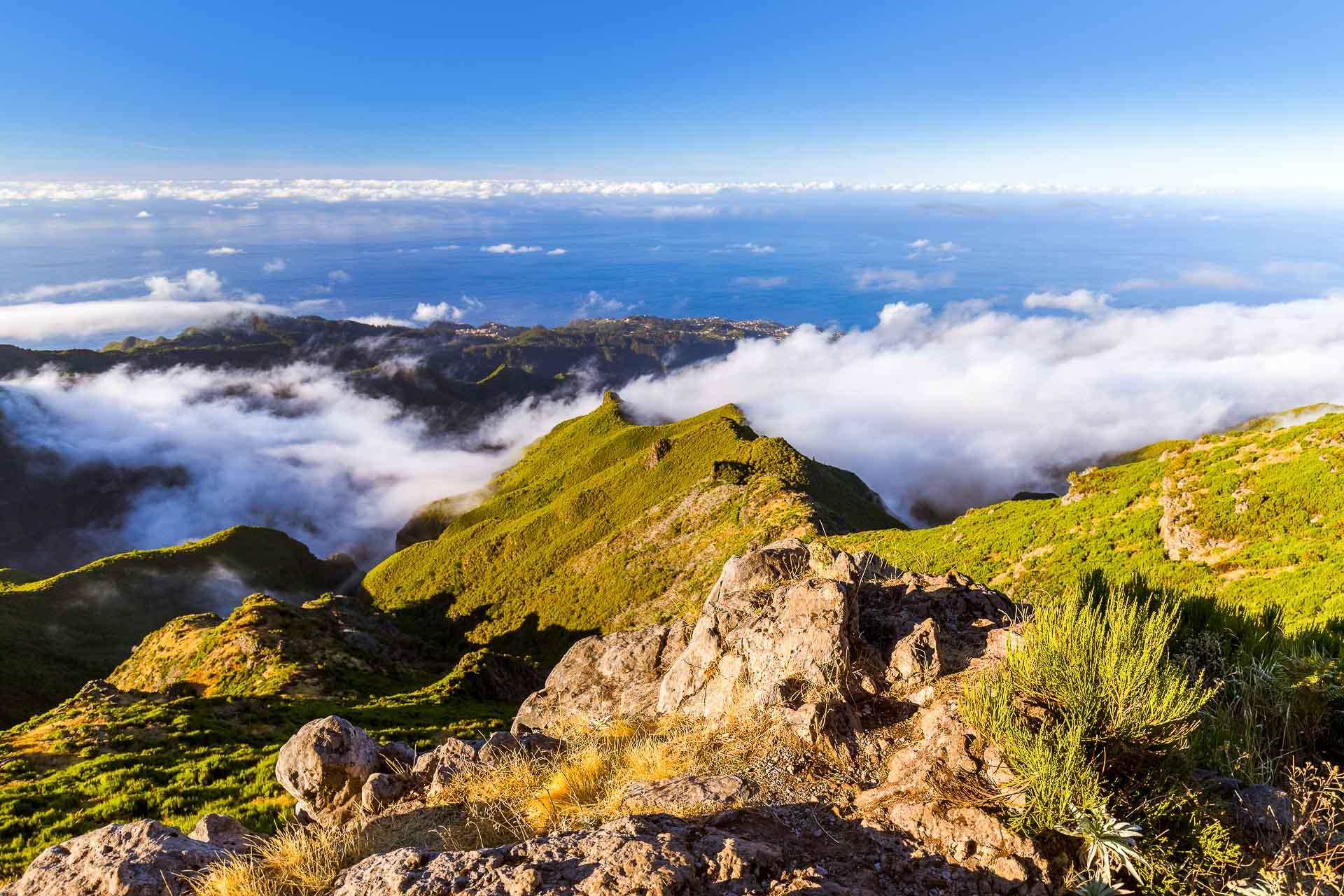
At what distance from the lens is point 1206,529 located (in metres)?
20.8

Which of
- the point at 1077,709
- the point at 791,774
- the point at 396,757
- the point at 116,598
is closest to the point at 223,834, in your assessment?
the point at 396,757

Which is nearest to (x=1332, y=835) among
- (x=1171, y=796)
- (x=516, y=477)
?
(x=1171, y=796)

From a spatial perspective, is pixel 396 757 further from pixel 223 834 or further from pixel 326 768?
pixel 223 834

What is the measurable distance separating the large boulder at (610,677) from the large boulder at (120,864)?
24.7 feet

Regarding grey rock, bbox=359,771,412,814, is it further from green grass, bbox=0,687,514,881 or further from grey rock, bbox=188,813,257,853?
green grass, bbox=0,687,514,881

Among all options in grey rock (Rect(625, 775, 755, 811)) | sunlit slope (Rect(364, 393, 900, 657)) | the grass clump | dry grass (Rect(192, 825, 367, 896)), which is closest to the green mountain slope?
sunlit slope (Rect(364, 393, 900, 657))

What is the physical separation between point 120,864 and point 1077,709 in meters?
8.51

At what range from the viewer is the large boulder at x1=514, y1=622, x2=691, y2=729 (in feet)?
44.8

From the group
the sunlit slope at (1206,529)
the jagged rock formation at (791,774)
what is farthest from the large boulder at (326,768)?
the sunlit slope at (1206,529)

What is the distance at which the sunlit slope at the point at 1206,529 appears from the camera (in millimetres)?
15680

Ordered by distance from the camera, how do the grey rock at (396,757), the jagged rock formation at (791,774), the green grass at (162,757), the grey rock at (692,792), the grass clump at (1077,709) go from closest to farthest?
the jagged rock formation at (791,774)
the grass clump at (1077,709)
the grey rock at (692,792)
the grey rock at (396,757)
the green grass at (162,757)

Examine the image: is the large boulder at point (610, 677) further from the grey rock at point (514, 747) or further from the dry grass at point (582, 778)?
the dry grass at point (582, 778)

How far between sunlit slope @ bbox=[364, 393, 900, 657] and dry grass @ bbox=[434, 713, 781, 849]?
Result: 50.6 metres

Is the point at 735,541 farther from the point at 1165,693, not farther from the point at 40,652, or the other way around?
the point at 40,652
